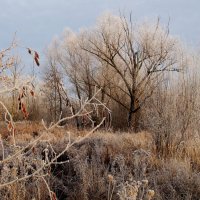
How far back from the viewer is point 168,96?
311 inches

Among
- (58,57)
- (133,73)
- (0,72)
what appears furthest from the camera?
(58,57)

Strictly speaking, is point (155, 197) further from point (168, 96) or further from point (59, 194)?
point (168, 96)

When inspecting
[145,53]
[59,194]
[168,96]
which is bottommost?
[59,194]

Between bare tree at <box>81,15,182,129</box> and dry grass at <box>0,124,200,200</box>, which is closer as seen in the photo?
dry grass at <box>0,124,200,200</box>

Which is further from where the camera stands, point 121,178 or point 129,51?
point 129,51

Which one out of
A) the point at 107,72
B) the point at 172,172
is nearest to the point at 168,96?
the point at 172,172

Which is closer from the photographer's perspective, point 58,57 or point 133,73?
point 133,73

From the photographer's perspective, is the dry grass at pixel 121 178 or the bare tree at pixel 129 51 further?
the bare tree at pixel 129 51

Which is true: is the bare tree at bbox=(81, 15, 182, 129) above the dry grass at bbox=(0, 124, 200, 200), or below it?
above

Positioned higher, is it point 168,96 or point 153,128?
point 168,96

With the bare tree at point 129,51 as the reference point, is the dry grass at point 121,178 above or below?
below

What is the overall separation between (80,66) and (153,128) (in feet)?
62.8

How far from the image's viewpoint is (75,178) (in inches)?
246

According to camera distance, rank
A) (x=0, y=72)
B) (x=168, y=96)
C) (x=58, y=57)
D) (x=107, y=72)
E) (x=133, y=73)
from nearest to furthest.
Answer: (x=0, y=72)
(x=168, y=96)
(x=133, y=73)
(x=107, y=72)
(x=58, y=57)
